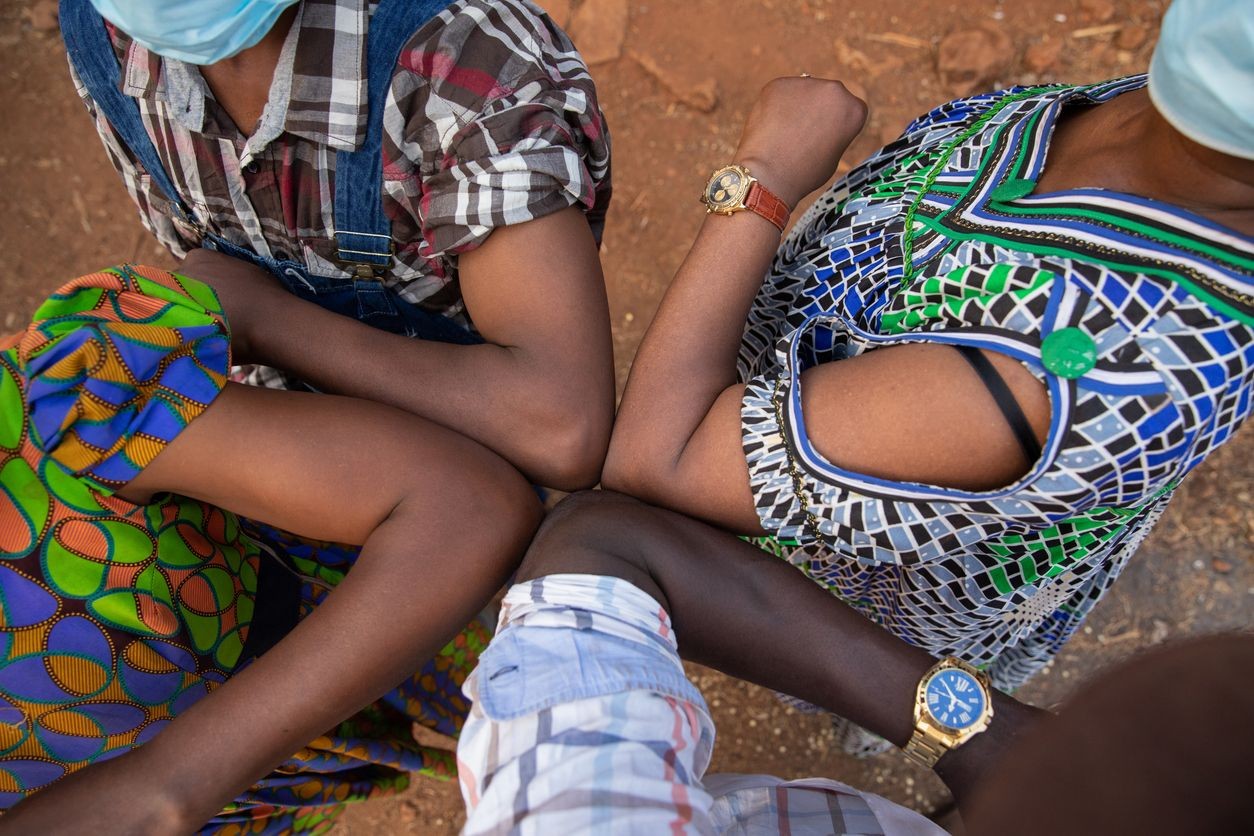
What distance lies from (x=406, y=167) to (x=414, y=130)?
0.06 metres

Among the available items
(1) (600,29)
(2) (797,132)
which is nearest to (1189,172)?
(2) (797,132)

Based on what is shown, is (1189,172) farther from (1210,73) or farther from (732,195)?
(732,195)

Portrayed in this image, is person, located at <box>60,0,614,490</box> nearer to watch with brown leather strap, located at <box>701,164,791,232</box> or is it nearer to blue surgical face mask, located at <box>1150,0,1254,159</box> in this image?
watch with brown leather strap, located at <box>701,164,791,232</box>

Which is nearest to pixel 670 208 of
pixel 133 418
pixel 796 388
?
pixel 796 388

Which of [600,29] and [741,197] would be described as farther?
[600,29]

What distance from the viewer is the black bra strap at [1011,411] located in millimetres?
979

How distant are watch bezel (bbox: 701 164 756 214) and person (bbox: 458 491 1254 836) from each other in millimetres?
460

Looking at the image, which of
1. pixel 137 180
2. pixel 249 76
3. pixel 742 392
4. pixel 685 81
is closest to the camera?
pixel 742 392

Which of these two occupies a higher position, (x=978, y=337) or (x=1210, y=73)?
(x=1210, y=73)

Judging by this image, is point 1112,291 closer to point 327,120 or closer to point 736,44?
point 327,120

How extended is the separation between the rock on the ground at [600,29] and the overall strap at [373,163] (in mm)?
1784

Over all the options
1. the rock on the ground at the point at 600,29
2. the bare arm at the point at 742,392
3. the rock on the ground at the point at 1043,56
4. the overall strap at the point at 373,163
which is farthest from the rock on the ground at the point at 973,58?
the overall strap at the point at 373,163

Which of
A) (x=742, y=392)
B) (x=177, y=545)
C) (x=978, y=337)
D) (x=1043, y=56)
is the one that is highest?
(x=1043, y=56)

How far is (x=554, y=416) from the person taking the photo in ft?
4.09
